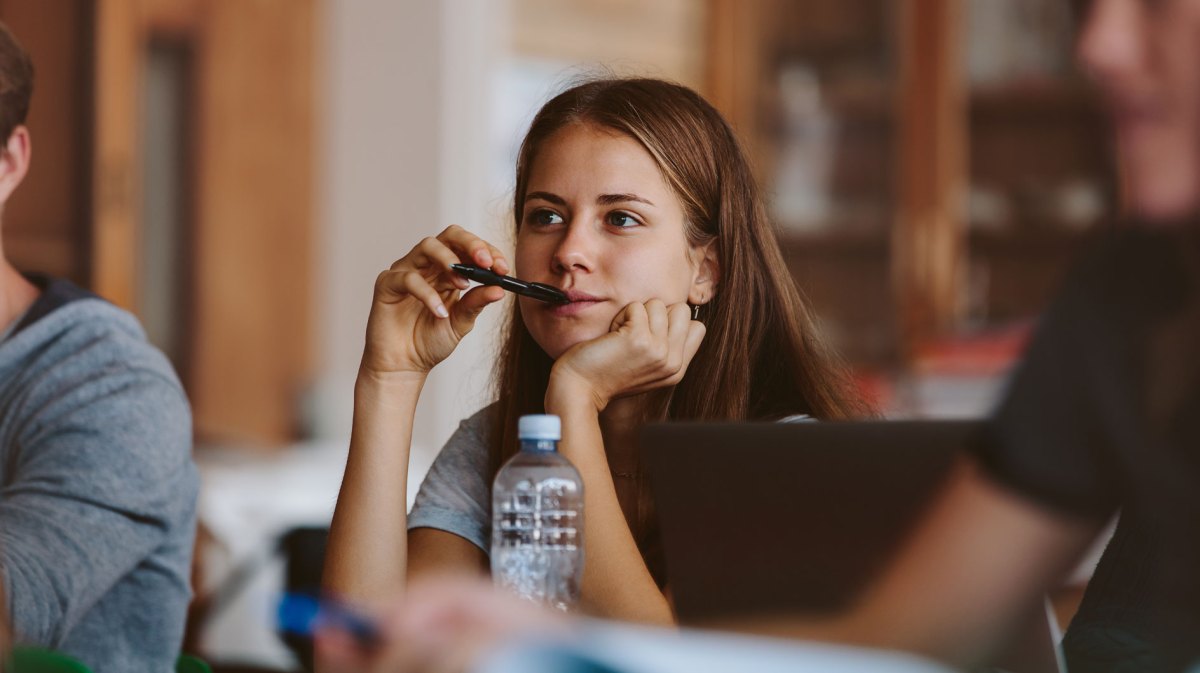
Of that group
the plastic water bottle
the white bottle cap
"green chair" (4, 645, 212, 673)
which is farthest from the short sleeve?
"green chair" (4, 645, 212, 673)

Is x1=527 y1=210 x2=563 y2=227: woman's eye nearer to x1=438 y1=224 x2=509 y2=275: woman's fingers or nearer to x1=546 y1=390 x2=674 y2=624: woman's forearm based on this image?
x1=438 y1=224 x2=509 y2=275: woman's fingers

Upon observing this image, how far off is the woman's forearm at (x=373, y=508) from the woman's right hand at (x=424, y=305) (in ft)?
0.13

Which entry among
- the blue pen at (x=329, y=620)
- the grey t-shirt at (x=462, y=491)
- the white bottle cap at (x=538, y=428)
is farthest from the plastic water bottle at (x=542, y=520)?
the blue pen at (x=329, y=620)

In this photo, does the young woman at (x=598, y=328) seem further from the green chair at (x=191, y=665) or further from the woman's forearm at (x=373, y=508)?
the green chair at (x=191, y=665)

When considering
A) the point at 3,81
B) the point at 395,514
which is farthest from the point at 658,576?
the point at 3,81

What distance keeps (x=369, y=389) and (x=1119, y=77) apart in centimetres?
81

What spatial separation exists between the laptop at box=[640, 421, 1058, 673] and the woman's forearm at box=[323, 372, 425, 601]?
17.7 inches

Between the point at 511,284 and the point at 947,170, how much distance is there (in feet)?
8.82

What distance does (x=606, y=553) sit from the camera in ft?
3.51

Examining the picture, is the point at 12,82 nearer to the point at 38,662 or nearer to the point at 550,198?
the point at 550,198

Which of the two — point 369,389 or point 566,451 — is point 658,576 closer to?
point 566,451

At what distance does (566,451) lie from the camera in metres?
1.13

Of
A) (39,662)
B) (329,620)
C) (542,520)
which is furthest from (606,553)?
(329,620)

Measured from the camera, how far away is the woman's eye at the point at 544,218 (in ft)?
4.38
